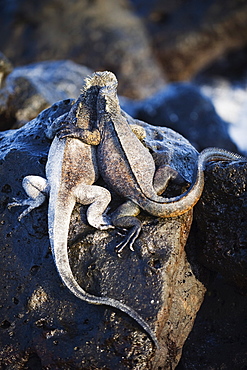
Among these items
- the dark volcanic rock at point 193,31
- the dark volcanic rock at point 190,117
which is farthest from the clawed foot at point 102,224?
the dark volcanic rock at point 193,31

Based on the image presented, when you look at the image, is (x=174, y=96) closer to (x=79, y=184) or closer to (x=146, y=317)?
(x=79, y=184)

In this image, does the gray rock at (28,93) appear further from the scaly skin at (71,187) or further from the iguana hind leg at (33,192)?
the iguana hind leg at (33,192)

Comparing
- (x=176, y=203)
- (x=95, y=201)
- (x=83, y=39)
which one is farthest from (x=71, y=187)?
(x=83, y=39)

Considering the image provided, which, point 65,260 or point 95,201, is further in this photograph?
point 95,201

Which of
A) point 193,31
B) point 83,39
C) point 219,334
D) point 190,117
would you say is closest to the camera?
point 219,334

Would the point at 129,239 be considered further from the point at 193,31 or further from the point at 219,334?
the point at 193,31

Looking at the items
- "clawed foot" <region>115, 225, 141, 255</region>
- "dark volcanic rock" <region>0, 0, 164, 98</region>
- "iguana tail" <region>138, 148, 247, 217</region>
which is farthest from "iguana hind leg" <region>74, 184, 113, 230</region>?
"dark volcanic rock" <region>0, 0, 164, 98</region>

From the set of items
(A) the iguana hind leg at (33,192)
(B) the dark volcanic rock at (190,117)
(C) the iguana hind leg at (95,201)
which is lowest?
(B) the dark volcanic rock at (190,117)

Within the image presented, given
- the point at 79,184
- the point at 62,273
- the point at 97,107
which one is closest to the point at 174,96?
the point at 97,107
